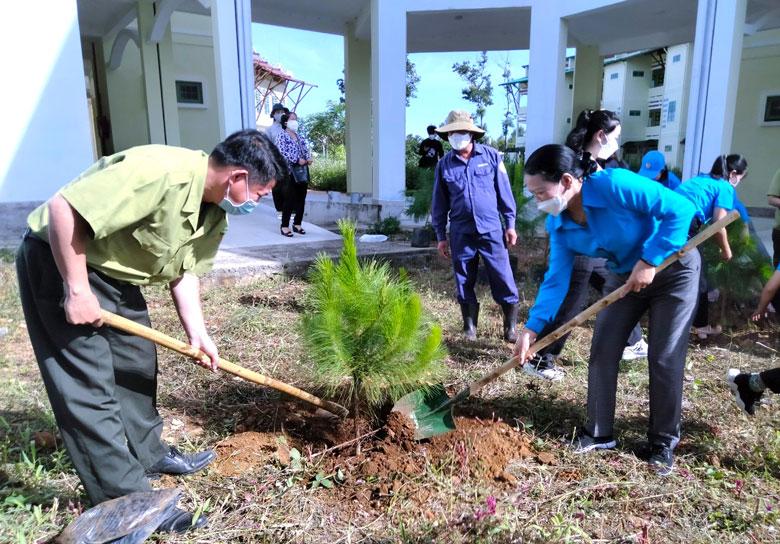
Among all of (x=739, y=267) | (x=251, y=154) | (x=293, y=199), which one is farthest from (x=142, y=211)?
(x=293, y=199)

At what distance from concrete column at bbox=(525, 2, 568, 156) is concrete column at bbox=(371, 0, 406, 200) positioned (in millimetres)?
1912

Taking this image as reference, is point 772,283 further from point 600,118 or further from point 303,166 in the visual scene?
point 303,166

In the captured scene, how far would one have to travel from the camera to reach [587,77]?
1131 centimetres

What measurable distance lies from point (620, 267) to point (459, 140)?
1.81m

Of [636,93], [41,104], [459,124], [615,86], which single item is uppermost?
[615,86]

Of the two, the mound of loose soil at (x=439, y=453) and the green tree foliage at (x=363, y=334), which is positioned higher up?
the green tree foliage at (x=363, y=334)

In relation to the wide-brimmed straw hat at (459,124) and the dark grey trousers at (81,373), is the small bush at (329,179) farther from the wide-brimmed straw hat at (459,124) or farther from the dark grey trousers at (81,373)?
the dark grey trousers at (81,373)

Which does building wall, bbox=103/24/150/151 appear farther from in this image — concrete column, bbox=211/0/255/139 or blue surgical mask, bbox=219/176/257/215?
blue surgical mask, bbox=219/176/257/215

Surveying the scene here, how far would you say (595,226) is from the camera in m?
2.29

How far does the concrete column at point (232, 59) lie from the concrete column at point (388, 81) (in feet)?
6.24

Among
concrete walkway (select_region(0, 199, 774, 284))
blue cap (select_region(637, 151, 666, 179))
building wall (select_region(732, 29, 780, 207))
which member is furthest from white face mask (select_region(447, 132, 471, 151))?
building wall (select_region(732, 29, 780, 207))

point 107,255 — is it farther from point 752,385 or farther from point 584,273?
point 752,385

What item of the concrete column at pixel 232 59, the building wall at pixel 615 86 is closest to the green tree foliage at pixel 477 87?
the building wall at pixel 615 86

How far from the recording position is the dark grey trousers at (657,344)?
7.66 feet
